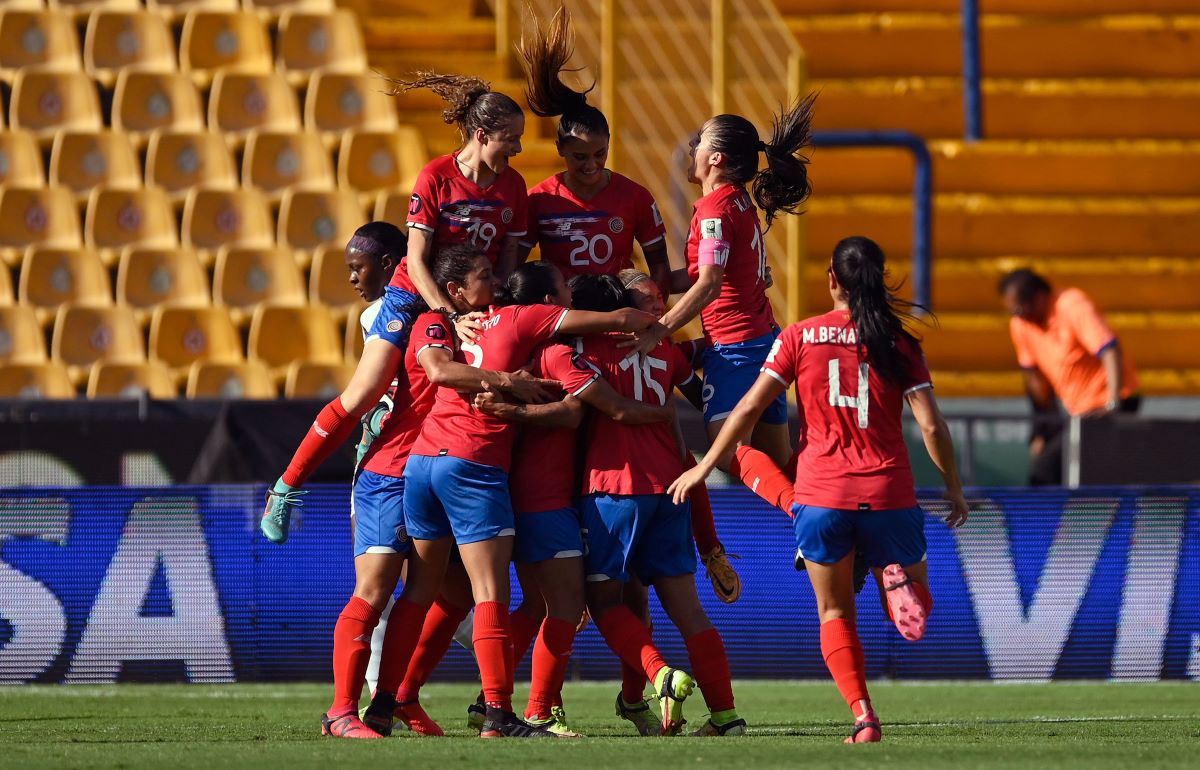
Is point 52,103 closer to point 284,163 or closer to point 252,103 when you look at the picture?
point 252,103

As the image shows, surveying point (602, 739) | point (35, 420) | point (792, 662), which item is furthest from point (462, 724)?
point (35, 420)

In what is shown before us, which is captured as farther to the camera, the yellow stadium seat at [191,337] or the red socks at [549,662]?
the yellow stadium seat at [191,337]

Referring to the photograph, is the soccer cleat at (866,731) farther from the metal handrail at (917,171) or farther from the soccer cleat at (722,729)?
the metal handrail at (917,171)

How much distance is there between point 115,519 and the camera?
870 cm

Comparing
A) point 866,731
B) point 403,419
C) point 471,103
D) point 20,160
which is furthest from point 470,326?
point 20,160

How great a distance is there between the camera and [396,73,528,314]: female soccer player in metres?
6.36

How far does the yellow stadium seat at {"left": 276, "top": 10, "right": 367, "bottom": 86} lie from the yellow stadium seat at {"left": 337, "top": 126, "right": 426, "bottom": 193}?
35.3 inches

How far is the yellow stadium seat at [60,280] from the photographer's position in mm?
12945

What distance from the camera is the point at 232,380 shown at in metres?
12.4

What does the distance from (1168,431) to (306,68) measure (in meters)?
7.55

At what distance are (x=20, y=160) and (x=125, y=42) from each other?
135cm

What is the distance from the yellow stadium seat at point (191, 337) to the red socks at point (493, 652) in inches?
278

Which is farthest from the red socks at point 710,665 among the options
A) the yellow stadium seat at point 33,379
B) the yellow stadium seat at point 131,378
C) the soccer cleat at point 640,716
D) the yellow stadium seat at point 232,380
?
the yellow stadium seat at point 33,379

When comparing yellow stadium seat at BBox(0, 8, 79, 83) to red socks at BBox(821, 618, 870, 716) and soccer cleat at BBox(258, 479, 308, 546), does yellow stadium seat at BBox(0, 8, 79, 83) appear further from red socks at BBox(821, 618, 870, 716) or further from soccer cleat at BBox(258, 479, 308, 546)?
red socks at BBox(821, 618, 870, 716)
